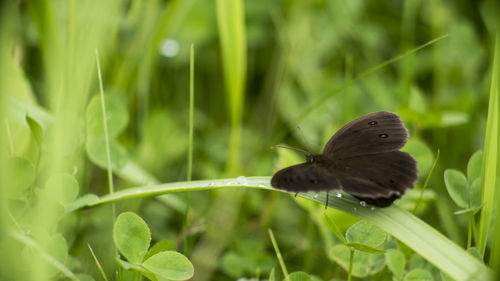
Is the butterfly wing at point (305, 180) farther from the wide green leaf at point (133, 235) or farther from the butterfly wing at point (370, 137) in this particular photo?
the wide green leaf at point (133, 235)

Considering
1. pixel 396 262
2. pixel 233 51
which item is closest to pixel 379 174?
pixel 396 262

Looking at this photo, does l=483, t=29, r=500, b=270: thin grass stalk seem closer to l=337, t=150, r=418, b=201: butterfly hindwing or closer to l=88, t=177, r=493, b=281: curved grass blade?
l=88, t=177, r=493, b=281: curved grass blade

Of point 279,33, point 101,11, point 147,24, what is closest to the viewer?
point 101,11

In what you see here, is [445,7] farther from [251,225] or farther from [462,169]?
[251,225]

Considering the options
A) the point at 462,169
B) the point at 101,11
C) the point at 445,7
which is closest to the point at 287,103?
the point at 462,169

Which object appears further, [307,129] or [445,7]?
[445,7]

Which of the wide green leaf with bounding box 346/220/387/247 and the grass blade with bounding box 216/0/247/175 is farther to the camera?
the grass blade with bounding box 216/0/247/175

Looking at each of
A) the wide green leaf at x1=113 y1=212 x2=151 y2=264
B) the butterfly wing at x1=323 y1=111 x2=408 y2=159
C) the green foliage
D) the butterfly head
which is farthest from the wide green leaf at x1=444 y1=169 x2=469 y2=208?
the wide green leaf at x1=113 y1=212 x2=151 y2=264
